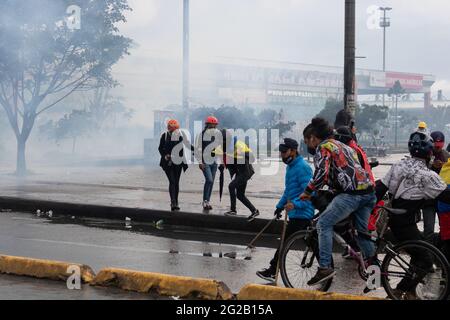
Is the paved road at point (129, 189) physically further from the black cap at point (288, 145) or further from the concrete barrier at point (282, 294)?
the concrete barrier at point (282, 294)

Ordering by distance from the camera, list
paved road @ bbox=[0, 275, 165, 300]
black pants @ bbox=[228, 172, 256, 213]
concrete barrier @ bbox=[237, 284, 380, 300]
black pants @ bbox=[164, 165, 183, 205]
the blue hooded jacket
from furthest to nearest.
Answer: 1. black pants @ bbox=[164, 165, 183, 205]
2. black pants @ bbox=[228, 172, 256, 213]
3. the blue hooded jacket
4. paved road @ bbox=[0, 275, 165, 300]
5. concrete barrier @ bbox=[237, 284, 380, 300]

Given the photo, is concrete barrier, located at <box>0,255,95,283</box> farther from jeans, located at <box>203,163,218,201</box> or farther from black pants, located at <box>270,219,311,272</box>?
jeans, located at <box>203,163,218,201</box>

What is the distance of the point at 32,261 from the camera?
742 cm

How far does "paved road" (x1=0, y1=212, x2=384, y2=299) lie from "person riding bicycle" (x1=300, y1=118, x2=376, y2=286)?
2.15ft

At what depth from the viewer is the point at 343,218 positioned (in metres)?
6.47

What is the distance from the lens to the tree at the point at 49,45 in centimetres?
2102

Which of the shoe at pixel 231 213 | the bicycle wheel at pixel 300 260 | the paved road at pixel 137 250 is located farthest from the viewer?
the shoe at pixel 231 213

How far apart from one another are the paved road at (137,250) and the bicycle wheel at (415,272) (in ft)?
1.59

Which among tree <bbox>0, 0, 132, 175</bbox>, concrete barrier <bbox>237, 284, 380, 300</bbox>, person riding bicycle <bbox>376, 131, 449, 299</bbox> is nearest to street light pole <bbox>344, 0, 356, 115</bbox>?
person riding bicycle <bbox>376, 131, 449, 299</bbox>

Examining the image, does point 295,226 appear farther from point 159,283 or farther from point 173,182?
point 173,182

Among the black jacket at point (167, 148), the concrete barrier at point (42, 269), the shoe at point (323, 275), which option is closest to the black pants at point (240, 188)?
the black jacket at point (167, 148)

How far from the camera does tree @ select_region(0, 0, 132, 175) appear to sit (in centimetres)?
2102

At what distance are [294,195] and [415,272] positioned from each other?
5.08ft

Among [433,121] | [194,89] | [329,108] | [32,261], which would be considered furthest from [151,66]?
[433,121]
